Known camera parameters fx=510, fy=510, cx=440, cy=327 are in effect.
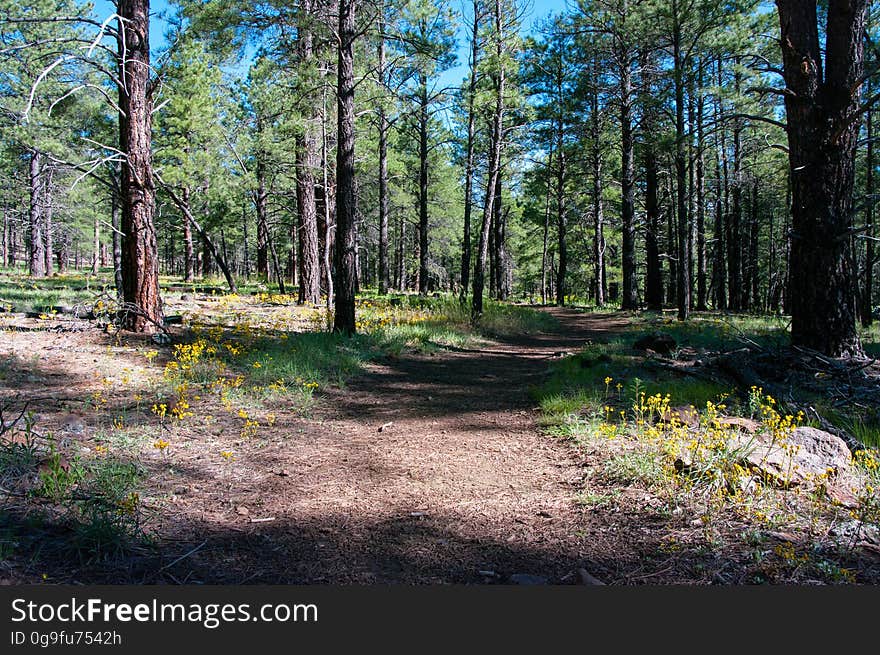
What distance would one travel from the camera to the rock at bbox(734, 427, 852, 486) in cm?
341

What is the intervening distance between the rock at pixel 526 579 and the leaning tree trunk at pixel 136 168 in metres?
7.18

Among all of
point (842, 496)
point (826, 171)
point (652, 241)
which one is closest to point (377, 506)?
point (842, 496)

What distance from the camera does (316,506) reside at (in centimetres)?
360

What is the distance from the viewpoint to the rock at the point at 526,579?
2588mm

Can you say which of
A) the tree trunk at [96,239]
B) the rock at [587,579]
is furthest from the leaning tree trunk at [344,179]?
the tree trunk at [96,239]

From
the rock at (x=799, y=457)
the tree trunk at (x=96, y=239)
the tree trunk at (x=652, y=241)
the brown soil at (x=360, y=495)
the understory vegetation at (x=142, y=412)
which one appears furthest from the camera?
the tree trunk at (x=96, y=239)

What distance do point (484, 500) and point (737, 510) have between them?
5.32ft

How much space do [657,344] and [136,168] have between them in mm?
8761

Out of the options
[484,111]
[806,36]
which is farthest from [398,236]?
[806,36]

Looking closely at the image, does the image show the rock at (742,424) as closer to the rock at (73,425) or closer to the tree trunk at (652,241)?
the rock at (73,425)

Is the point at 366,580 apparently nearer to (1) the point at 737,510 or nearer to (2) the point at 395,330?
(1) the point at 737,510

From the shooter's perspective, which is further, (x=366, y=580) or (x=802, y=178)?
(x=802, y=178)

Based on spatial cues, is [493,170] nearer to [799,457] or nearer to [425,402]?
[425,402]

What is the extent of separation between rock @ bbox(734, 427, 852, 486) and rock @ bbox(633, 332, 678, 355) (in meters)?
4.55
